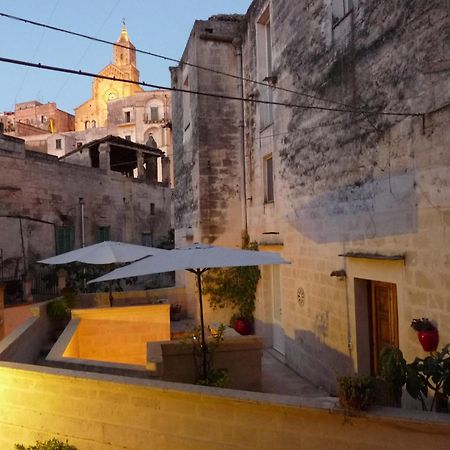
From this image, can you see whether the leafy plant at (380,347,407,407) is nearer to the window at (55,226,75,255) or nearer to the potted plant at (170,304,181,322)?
the potted plant at (170,304,181,322)

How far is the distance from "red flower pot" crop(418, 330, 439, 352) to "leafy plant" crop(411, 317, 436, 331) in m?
0.04

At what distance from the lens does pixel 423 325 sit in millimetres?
5602

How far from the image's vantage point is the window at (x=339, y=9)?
7625mm

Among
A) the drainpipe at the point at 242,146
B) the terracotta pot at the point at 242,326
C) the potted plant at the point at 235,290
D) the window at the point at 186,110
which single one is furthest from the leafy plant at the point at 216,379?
the window at the point at 186,110

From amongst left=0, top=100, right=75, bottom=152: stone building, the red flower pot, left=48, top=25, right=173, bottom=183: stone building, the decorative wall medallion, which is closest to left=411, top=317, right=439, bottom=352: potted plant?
the red flower pot

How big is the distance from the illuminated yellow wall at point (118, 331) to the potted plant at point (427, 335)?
5.93 m

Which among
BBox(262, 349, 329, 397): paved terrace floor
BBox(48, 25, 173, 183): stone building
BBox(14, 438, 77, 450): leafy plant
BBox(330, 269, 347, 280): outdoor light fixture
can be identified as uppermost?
BBox(48, 25, 173, 183): stone building

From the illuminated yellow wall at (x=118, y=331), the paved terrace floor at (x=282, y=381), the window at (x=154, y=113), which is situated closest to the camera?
the paved terrace floor at (x=282, y=381)

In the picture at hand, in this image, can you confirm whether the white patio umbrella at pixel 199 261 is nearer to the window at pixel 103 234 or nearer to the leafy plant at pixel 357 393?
the leafy plant at pixel 357 393

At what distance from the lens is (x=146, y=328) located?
10.1 m

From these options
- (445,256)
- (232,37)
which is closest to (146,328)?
(445,256)

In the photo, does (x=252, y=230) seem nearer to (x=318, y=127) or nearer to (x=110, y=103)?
(x=318, y=127)

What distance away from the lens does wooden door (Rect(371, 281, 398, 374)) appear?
269 inches

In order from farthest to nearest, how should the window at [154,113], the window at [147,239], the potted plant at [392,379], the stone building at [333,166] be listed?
the window at [154,113], the window at [147,239], the stone building at [333,166], the potted plant at [392,379]
